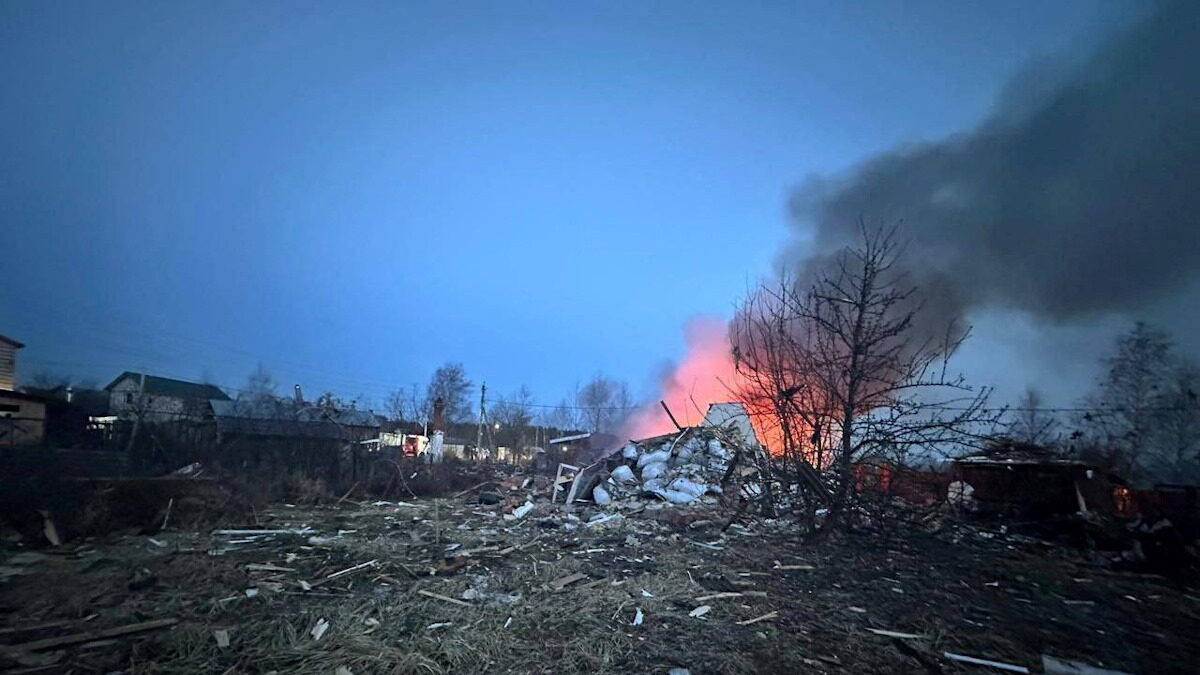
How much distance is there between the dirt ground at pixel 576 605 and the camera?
4.30 m

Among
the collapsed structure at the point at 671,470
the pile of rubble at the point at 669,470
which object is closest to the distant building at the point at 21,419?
the collapsed structure at the point at 671,470

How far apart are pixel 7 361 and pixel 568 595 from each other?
1450 inches

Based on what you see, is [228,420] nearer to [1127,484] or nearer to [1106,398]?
[1127,484]

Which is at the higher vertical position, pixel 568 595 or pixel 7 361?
pixel 7 361

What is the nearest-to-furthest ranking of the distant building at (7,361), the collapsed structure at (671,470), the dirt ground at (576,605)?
the dirt ground at (576,605), the collapsed structure at (671,470), the distant building at (7,361)

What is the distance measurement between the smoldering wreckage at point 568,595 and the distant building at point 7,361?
27.5m

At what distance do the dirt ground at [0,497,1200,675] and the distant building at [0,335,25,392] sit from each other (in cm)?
2929

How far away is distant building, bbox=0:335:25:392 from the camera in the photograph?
91.4ft

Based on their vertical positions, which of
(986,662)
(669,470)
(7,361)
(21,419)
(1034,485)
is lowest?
(986,662)

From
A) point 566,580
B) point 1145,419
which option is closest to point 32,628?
point 566,580

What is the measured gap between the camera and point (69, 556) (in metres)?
7.65

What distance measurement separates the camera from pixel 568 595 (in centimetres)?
591

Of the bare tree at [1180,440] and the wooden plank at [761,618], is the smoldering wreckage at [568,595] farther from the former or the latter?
the bare tree at [1180,440]

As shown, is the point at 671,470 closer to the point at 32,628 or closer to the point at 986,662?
the point at 986,662
